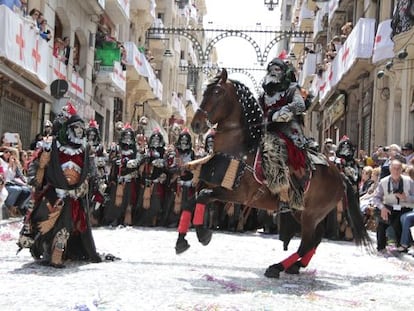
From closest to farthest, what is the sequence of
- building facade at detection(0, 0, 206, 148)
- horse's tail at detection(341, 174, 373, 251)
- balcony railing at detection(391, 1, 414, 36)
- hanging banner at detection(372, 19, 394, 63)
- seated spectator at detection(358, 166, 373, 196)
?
horse's tail at detection(341, 174, 373, 251), seated spectator at detection(358, 166, 373, 196), balcony railing at detection(391, 1, 414, 36), building facade at detection(0, 0, 206, 148), hanging banner at detection(372, 19, 394, 63)

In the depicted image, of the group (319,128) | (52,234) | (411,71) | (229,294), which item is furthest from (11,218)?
(319,128)

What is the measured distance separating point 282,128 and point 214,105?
2.96 ft

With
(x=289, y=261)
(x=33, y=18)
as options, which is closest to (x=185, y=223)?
(x=289, y=261)

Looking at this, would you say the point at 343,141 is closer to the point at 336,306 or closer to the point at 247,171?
the point at 247,171

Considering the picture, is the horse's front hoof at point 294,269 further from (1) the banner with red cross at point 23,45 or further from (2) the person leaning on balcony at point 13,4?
(2) the person leaning on balcony at point 13,4

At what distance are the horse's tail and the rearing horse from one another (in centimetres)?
72

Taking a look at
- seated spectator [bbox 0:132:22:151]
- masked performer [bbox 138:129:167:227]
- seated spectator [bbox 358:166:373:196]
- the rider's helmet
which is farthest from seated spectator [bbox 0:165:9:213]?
seated spectator [bbox 358:166:373:196]

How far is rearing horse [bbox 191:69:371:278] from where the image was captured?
8359 mm

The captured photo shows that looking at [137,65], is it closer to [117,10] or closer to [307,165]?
[117,10]

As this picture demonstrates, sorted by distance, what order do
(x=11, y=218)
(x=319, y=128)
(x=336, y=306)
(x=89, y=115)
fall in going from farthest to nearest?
(x=319, y=128), (x=89, y=115), (x=11, y=218), (x=336, y=306)

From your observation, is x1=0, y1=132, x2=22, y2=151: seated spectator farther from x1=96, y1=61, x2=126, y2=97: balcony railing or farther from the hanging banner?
x1=96, y1=61, x2=126, y2=97: balcony railing

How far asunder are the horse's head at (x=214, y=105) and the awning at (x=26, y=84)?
10616 millimetres

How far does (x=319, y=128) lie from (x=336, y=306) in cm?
3709

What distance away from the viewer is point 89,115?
28.8 m
